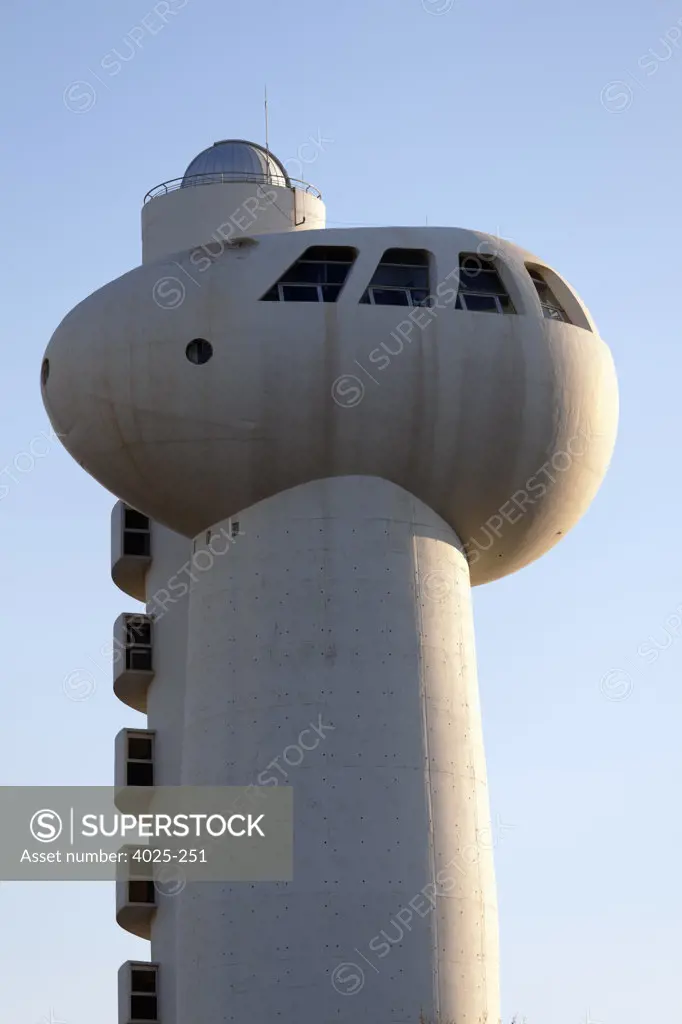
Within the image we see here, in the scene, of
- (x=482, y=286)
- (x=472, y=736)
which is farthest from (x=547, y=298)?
→ (x=472, y=736)

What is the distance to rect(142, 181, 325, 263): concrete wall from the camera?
50.9 m

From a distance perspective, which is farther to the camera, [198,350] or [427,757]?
[198,350]

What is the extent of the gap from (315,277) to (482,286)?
3329 mm

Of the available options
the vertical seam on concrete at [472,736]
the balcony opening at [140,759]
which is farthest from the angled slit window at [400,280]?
the balcony opening at [140,759]

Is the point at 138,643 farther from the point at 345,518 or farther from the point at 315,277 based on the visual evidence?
the point at 315,277

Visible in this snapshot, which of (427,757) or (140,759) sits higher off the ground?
(140,759)

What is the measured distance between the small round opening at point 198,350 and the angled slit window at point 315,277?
1410 millimetres

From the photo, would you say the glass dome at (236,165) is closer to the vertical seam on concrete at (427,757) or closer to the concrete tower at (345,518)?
the concrete tower at (345,518)

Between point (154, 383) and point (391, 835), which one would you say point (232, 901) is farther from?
point (154, 383)

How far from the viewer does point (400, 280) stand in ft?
144

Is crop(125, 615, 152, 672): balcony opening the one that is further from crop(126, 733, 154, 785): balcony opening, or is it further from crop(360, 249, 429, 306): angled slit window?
crop(360, 249, 429, 306): angled slit window

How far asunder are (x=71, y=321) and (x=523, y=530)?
9.79 m

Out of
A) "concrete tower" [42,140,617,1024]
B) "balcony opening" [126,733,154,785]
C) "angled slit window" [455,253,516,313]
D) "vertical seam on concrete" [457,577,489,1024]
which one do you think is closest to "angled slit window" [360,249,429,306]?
"concrete tower" [42,140,617,1024]

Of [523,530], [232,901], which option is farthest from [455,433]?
[232,901]
